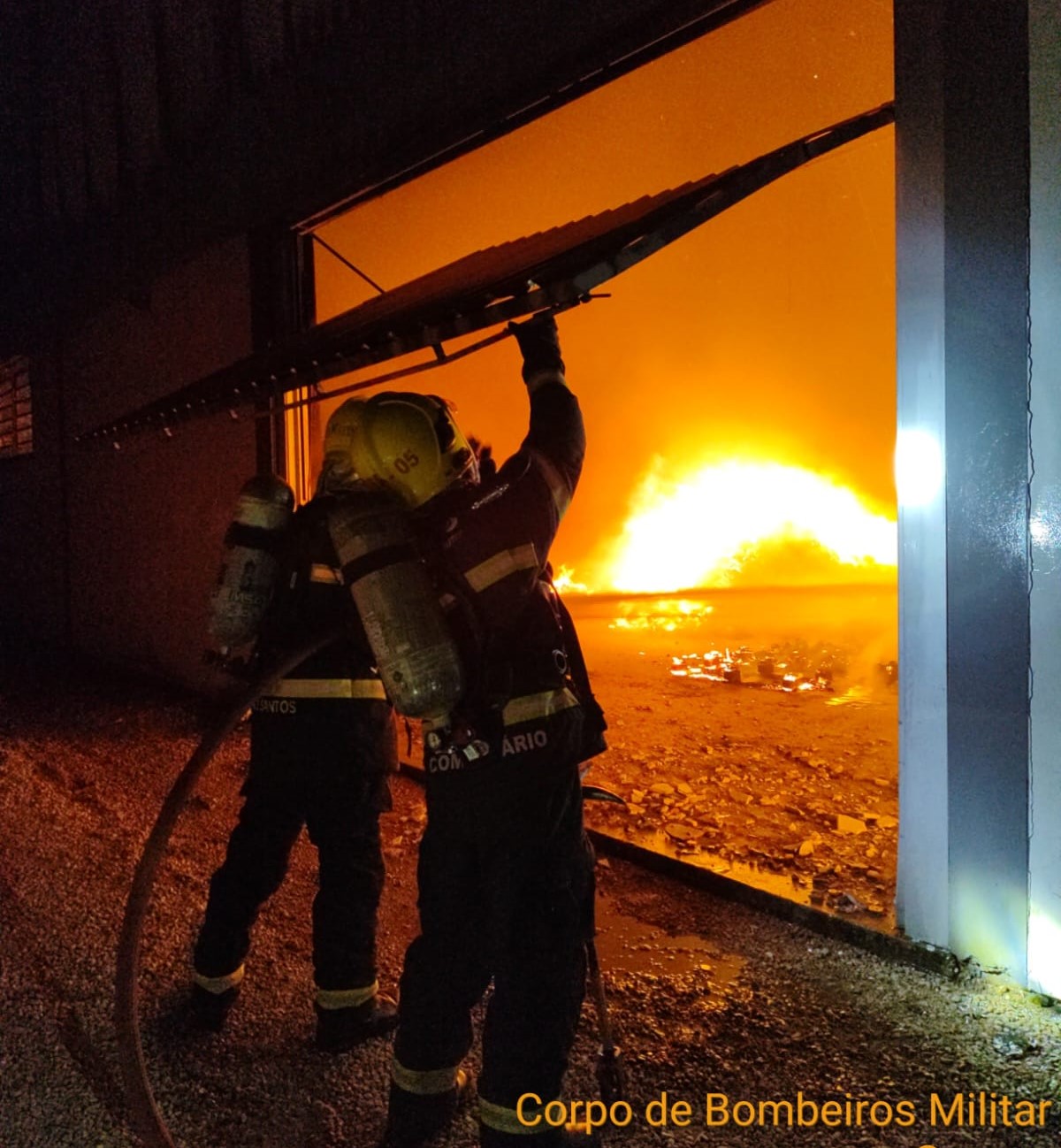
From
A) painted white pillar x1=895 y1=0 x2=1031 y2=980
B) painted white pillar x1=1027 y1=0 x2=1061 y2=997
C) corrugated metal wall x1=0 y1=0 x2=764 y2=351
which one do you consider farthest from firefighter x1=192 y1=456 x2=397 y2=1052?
corrugated metal wall x1=0 y1=0 x2=764 y2=351

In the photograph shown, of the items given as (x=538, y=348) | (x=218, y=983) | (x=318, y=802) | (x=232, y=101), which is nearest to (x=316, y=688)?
(x=318, y=802)

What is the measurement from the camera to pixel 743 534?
44.8 ft

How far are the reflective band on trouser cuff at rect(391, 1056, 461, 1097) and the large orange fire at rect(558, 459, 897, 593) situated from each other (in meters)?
10.4

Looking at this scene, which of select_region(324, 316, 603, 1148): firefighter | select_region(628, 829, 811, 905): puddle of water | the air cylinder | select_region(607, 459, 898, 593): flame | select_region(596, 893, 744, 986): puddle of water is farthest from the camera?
select_region(607, 459, 898, 593): flame

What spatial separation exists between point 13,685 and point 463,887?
24.2ft

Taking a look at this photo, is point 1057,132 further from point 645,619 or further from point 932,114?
point 645,619

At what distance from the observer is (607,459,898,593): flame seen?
41.4 ft

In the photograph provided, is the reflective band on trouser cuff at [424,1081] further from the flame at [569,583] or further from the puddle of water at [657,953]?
the flame at [569,583]

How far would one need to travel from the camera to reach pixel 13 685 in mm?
7949

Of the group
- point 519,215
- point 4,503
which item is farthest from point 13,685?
point 519,215

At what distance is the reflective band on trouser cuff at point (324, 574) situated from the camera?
2.60 m

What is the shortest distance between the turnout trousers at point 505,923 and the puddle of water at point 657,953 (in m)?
1.01

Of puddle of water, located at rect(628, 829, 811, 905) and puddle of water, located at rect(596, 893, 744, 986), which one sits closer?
puddle of water, located at rect(596, 893, 744, 986)

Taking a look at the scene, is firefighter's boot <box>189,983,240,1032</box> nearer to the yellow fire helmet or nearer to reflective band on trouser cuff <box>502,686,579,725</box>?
reflective band on trouser cuff <box>502,686,579,725</box>
